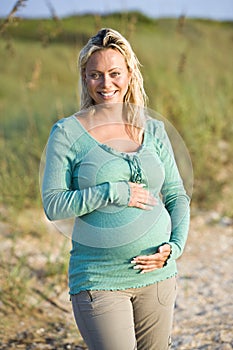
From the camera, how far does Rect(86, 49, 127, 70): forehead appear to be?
201cm

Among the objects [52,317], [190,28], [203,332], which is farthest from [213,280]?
[190,28]

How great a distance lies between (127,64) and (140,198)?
1.76ft

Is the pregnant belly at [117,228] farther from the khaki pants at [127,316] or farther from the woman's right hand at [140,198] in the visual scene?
the khaki pants at [127,316]

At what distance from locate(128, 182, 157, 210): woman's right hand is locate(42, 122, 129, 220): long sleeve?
0.02 m

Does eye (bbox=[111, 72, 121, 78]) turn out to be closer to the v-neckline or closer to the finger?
the v-neckline

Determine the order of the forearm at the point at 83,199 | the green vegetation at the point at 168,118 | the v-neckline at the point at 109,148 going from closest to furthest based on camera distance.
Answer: the forearm at the point at 83,199, the v-neckline at the point at 109,148, the green vegetation at the point at 168,118

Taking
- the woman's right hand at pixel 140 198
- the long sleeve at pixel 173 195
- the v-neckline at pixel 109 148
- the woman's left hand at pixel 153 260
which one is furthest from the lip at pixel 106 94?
the woman's left hand at pixel 153 260

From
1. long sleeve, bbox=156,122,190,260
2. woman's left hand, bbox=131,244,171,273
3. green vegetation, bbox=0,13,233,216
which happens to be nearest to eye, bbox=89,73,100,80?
long sleeve, bbox=156,122,190,260

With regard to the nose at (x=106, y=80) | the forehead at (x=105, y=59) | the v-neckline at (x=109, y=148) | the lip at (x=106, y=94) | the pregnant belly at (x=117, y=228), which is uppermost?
the forehead at (x=105, y=59)

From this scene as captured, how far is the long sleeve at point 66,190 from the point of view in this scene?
1.84m

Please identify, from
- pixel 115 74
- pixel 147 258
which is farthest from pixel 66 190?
pixel 115 74

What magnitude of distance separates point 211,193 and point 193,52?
413 centimetres

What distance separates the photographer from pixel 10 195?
4984mm

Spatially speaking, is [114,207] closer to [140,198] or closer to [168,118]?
[140,198]
